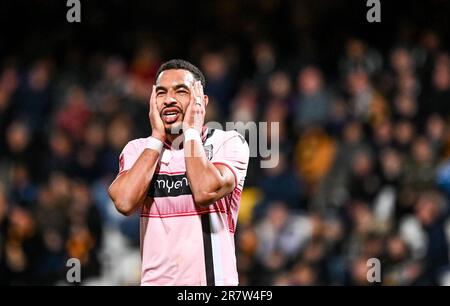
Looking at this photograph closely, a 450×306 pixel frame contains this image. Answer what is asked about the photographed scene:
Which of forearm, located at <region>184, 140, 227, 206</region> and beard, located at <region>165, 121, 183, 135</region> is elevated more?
beard, located at <region>165, 121, 183, 135</region>

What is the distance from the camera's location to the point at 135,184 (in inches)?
200

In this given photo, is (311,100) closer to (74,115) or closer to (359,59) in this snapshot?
(359,59)

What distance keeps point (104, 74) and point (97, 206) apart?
2968 millimetres

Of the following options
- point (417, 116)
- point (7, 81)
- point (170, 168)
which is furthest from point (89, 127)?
point (170, 168)

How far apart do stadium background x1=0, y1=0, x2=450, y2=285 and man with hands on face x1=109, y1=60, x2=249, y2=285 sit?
177 inches

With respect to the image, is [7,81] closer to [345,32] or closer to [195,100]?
[345,32]

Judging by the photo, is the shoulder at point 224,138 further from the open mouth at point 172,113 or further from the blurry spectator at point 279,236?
the blurry spectator at point 279,236

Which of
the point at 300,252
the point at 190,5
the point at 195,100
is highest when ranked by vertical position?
the point at 190,5

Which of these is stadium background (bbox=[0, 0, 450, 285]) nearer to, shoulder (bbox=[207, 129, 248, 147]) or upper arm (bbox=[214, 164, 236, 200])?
shoulder (bbox=[207, 129, 248, 147])

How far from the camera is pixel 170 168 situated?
524cm

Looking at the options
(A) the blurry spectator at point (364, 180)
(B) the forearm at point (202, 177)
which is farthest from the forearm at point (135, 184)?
(A) the blurry spectator at point (364, 180)

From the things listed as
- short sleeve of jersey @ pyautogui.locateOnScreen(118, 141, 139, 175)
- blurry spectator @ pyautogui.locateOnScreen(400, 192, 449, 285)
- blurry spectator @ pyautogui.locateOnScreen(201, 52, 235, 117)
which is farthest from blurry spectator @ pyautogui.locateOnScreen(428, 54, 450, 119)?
short sleeve of jersey @ pyautogui.locateOnScreen(118, 141, 139, 175)

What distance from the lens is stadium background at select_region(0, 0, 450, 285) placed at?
10.2 meters

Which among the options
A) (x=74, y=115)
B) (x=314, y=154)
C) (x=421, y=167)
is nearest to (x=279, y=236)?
(x=314, y=154)
